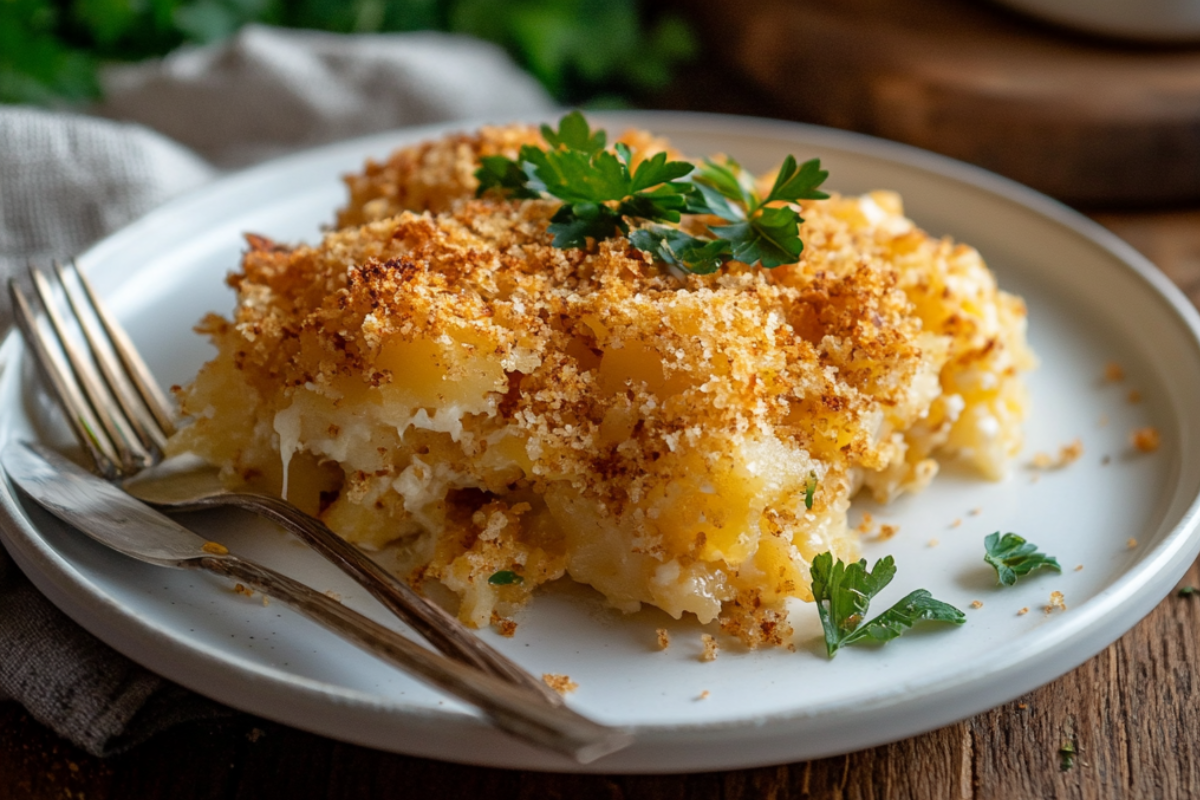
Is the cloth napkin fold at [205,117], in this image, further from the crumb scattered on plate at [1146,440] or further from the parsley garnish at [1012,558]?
the crumb scattered on plate at [1146,440]

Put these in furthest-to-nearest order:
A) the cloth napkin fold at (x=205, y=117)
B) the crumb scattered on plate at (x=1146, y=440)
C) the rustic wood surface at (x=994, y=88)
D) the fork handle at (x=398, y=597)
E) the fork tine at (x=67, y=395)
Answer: the rustic wood surface at (x=994, y=88) < the cloth napkin fold at (x=205, y=117) < the crumb scattered on plate at (x=1146, y=440) < the fork tine at (x=67, y=395) < the fork handle at (x=398, y=597)

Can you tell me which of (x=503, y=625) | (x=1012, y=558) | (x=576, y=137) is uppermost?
(x=576, y=137)

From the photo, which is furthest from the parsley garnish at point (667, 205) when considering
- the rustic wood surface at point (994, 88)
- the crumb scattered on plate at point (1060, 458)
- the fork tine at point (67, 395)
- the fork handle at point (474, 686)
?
the rustic wood surface at point (994, 88)

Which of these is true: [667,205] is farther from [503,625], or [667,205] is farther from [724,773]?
[724,773]

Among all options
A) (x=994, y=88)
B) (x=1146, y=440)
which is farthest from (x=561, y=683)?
(x=994, y=88)

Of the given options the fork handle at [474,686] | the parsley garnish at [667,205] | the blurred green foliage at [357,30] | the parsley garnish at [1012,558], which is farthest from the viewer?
the blurred green foliage at [357,30]

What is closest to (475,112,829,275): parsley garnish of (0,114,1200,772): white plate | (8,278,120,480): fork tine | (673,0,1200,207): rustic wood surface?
(0,114,1200,772): white plate
